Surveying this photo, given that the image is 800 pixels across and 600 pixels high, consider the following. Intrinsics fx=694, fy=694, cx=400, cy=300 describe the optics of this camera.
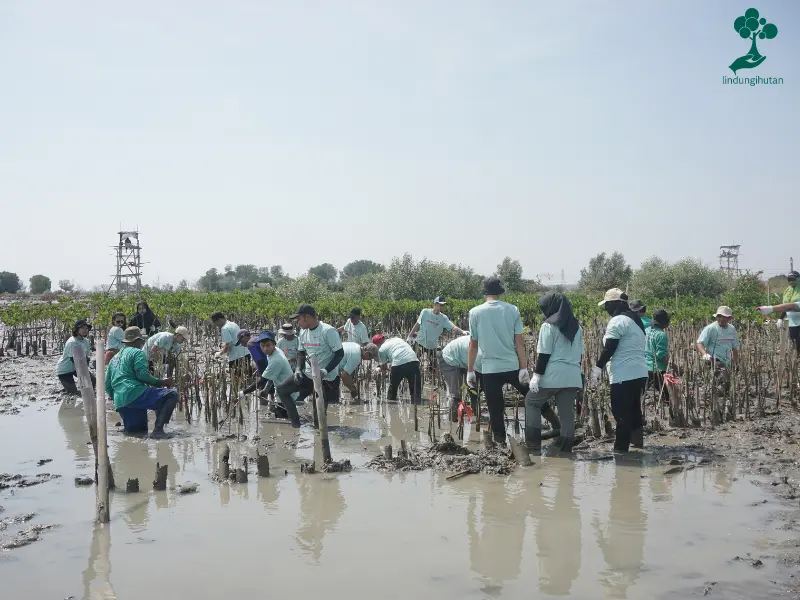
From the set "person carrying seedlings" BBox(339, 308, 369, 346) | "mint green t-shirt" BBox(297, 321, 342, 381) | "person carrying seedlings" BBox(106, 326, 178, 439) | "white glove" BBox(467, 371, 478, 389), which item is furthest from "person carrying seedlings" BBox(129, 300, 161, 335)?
"white glove" BBox(467, 371, 478, 389)

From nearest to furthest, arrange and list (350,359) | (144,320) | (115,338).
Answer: (350,359)
(115,338)
(144,320)

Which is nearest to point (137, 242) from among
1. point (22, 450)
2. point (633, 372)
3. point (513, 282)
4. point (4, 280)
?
point (513, 282)

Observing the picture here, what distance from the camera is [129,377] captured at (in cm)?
812

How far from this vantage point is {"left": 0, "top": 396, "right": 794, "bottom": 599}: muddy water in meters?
4.07

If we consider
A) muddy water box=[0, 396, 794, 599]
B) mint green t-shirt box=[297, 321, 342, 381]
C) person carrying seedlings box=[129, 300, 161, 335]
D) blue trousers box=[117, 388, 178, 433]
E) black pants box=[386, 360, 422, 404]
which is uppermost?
person carrying seedlings box=[129, 300, 161, 335]

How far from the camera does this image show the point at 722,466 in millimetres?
6242

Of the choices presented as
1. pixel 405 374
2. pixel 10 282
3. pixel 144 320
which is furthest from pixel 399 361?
pixel 10 282

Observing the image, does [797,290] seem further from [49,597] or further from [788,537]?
[49,597]

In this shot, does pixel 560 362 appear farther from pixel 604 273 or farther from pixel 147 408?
pixel 604 273

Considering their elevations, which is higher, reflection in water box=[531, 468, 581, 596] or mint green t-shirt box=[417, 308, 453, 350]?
mint green t-shirt box=[417, 308, 453, 350]

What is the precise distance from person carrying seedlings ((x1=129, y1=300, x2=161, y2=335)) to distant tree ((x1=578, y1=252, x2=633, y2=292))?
28.6 metres

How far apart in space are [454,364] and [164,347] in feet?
14.6

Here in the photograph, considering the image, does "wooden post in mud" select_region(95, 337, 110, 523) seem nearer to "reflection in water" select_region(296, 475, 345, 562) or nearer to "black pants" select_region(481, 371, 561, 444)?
"reflection in water" select_region(296, 475, 345, 562)

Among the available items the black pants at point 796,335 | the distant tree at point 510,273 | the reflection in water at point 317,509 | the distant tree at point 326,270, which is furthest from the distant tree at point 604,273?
the distant tree at point 326,270
